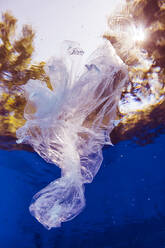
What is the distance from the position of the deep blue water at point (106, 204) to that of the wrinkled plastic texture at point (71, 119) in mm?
8419

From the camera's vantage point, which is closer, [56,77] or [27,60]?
[56,77]

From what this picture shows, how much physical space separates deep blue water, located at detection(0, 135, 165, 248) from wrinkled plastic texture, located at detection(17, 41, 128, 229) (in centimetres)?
842

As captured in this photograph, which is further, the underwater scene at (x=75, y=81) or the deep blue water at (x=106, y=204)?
the deep blue water at (x=106, y=204)

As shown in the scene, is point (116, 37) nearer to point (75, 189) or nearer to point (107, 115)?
point (107, 115)

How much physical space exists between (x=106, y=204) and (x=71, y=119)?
15809mm

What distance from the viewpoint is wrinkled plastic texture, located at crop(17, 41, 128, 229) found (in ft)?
11.1

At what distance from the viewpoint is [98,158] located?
13.7ft

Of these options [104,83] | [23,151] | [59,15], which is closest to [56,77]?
[104,83]

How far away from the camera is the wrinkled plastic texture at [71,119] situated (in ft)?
11.1

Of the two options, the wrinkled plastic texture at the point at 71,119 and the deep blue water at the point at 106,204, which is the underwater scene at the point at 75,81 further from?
the deep blue water at the point at 106,204

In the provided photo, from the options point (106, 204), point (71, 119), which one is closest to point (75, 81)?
point (71, 119)

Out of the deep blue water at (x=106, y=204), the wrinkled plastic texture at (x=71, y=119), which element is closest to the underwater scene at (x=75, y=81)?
the wrinkled plastic texture at (x=71, y=119)

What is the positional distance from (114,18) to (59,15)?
1.21 m

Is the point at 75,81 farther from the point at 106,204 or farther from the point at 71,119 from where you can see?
the point at 106,204
